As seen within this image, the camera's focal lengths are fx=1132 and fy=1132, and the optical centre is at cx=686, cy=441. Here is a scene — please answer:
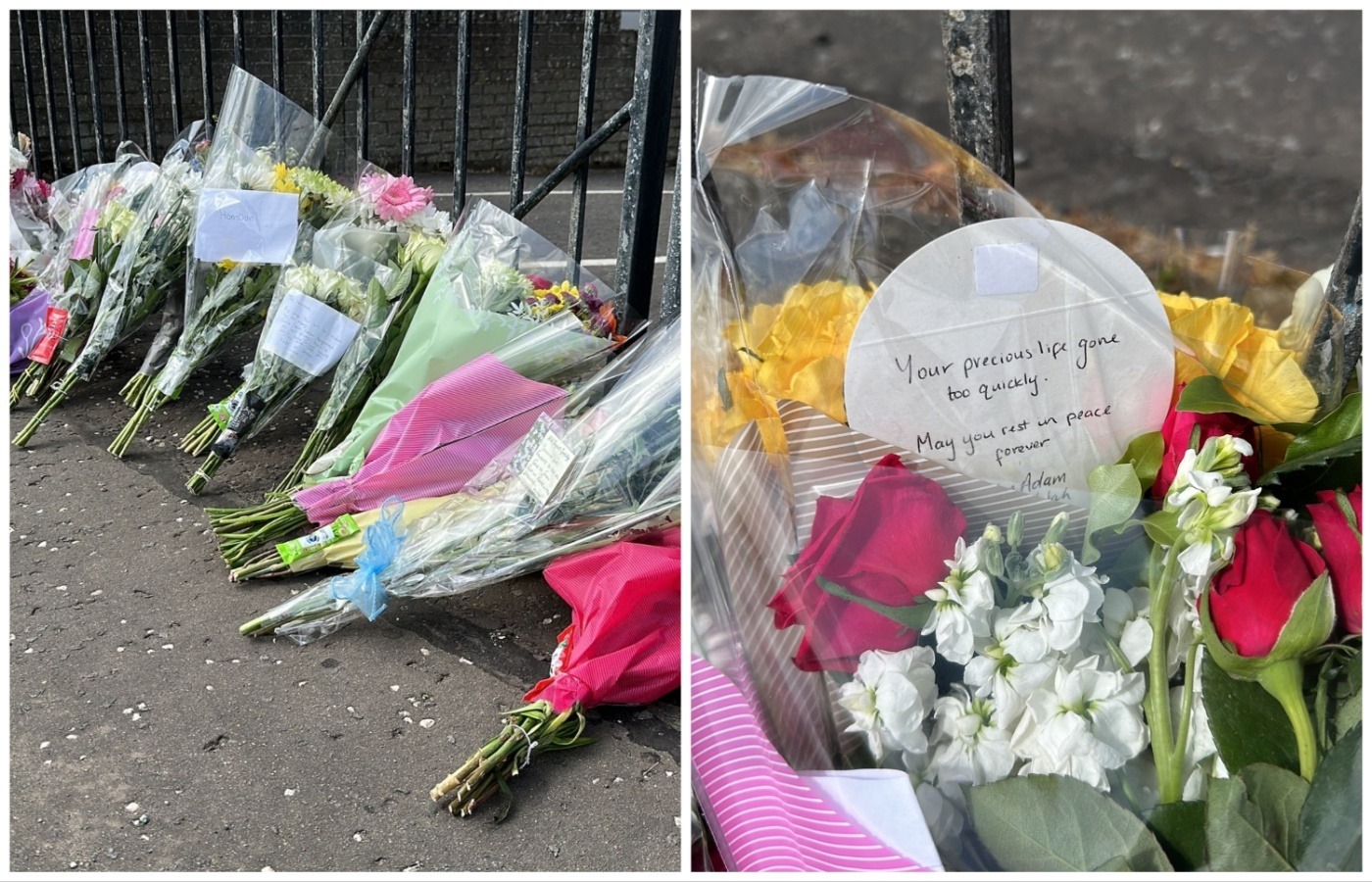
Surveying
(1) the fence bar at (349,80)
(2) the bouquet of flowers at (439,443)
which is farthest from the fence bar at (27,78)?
(2) the bouquet of flowers at (439,443)

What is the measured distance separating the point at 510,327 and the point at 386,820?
966 millimetres

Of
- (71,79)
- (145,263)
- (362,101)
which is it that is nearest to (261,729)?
(145,263)

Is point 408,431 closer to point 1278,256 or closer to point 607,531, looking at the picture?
point 607,531

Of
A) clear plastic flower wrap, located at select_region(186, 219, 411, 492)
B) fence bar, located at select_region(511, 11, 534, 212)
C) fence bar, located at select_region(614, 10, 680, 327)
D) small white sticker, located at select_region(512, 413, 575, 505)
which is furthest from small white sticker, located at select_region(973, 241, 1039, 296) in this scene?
fence bar, located at select_region(511, 11, 534, 212)

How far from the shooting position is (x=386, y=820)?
1523mm

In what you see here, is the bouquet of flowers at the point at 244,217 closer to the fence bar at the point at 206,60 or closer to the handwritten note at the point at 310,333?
the handwritten note at the point at 310,333

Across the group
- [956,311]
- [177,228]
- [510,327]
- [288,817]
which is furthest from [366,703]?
[177,228]

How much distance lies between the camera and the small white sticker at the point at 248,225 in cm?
254

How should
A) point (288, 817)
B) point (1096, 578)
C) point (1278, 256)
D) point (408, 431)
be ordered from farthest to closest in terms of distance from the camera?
1. point (408, 431)
2. point (288, 817)
3. point (1278, 256)
4. point (1096, 578)

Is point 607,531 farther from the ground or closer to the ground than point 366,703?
farther from the ground

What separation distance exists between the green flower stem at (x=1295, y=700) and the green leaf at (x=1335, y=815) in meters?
0.01

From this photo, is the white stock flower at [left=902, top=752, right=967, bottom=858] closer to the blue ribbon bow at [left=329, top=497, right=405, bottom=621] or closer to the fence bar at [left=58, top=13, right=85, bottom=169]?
the blue ribbon bow at [left=329, top=497, right=405, bottom=621]

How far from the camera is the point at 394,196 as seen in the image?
8.51ft

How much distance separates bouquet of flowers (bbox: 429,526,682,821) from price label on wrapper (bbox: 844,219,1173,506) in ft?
3.20
